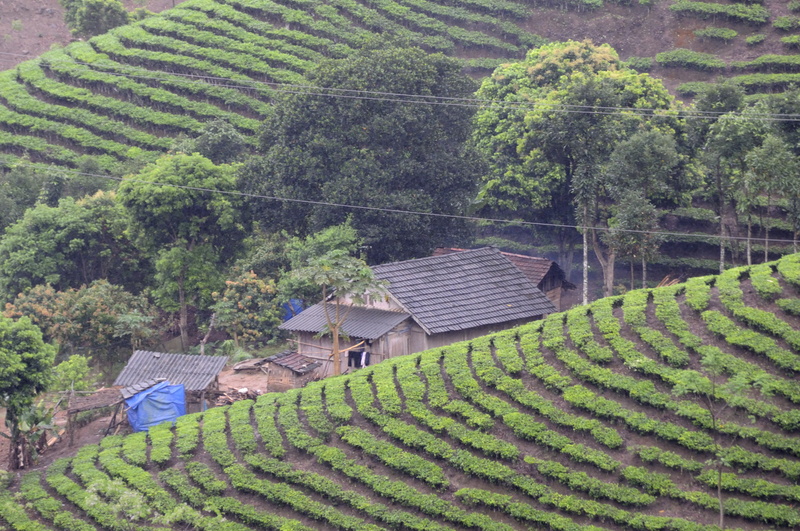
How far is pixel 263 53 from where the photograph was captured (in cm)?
5097

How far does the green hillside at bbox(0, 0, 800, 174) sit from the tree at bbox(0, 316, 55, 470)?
880 inches

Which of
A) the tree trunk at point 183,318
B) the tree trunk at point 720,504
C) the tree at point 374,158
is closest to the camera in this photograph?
the tree trunk at point 720,504

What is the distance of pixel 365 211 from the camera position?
3169 centimetres

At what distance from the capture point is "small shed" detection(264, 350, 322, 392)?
83.3 ft

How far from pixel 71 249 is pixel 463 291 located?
56.9 feet

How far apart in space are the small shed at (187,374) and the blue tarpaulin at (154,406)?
1.81 ft

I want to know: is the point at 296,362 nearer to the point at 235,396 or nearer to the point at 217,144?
the point at 235,396

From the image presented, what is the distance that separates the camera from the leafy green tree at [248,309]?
31.0 metres

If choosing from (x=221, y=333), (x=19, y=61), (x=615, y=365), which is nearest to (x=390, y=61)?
(x=221, y=333)

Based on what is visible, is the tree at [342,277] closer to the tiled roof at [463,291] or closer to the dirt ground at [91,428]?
the tiled roof at [463,291]

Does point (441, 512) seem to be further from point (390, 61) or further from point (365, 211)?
point (390, 61)

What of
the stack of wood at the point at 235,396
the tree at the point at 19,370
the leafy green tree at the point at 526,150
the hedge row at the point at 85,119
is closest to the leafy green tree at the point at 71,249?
the tree at the point at 19,370

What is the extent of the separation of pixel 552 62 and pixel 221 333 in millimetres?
20609

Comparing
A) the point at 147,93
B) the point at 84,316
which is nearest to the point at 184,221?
the point at 84,316
